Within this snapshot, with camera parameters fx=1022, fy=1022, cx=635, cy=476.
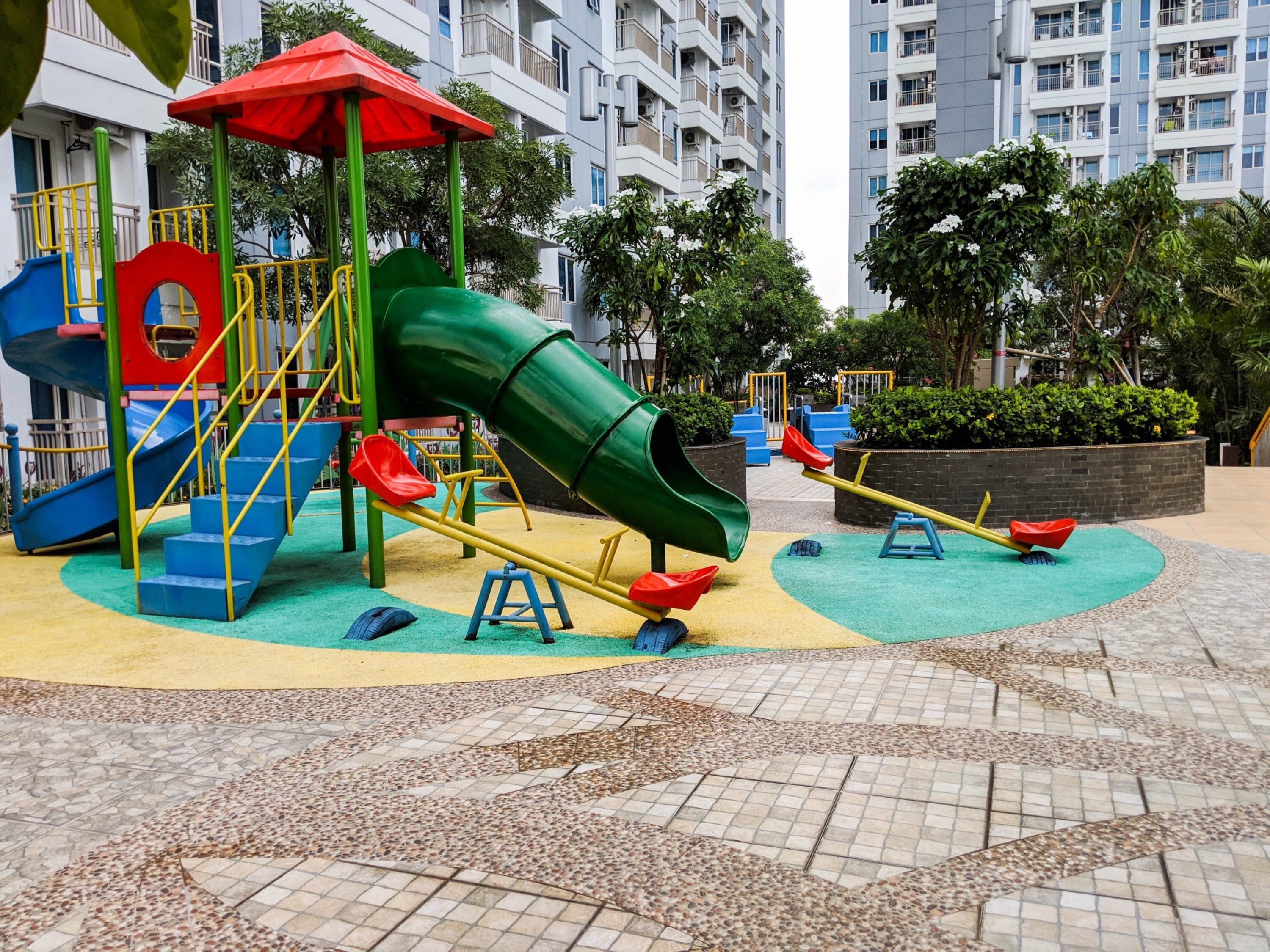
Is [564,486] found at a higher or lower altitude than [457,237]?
lower

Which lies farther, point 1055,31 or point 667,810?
point 1055,31

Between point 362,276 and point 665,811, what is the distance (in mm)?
5914

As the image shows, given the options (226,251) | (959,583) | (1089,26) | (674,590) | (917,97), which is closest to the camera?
(674,590)

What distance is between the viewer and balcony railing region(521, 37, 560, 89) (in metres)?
27.5

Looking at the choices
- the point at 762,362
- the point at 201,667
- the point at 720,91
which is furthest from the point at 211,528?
the point at 720,91

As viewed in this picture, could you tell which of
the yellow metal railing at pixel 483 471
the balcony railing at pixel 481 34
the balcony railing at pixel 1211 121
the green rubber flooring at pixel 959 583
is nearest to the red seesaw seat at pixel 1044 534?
the green rubber flooring at pixel 959 583

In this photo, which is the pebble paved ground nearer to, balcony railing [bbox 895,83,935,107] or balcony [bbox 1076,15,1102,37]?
balcony railing [bbox 895,83,935,107]

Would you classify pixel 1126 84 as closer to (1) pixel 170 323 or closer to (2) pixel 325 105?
(1) pixel 170 323

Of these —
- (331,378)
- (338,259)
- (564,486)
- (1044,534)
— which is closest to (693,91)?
(564,486)

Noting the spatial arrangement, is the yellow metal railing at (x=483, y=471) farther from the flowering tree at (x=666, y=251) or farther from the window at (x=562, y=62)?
the window at (x=562, y=62)

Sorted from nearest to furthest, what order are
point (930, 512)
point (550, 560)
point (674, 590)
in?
point (674, 590), point (550, 560), point (930, 512)

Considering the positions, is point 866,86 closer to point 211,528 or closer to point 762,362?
point 762,362

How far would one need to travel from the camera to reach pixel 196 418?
324 inches

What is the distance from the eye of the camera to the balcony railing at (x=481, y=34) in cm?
2514
